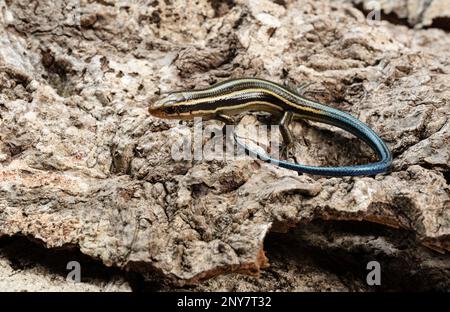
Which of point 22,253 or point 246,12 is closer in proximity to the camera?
point 22,253

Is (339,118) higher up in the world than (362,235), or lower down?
higher up

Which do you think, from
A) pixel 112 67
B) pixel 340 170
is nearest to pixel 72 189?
pixel 112 67

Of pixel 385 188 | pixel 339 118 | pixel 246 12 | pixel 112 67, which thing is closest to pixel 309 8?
pixel 246 12
